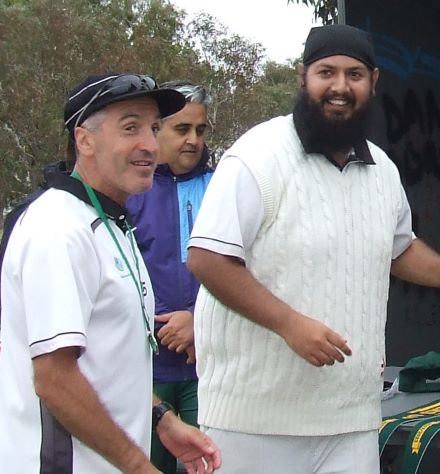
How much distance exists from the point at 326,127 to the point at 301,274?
0.44m

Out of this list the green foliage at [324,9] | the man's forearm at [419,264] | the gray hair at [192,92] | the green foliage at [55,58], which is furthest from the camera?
the green foliage at [55,58]

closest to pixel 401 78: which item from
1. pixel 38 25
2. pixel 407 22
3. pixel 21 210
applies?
pixel 407 22

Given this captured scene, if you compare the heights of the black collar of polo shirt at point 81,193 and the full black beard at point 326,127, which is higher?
the full black beard at point 326,127

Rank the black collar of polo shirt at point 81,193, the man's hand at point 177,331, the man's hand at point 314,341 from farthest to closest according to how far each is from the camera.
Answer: the man's hand at point 177,331 < the man's hand at point 314,341 < the black collar of polo shirt at point 81,193

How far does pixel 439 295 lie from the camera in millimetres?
5457

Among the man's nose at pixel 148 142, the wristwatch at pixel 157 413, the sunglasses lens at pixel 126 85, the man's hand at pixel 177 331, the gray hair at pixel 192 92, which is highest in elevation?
the sunglasses lens at pixel 126 85

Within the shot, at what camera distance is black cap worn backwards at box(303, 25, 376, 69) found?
2805 mm

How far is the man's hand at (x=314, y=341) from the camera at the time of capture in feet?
8.16

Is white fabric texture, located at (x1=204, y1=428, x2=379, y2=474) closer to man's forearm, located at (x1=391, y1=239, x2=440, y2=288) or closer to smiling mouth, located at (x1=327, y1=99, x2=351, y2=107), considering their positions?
man's forearm, located at (x1=391, y1=239, x2=440, y2=288)

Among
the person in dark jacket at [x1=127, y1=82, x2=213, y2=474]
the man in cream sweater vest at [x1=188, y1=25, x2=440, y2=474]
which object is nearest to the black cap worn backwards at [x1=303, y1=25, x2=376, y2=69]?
the man in cream sweater vest at [x1=188, y1=25, x2=440, y2=474]

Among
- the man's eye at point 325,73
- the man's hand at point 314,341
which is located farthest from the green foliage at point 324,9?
the man's hand at point 314,341

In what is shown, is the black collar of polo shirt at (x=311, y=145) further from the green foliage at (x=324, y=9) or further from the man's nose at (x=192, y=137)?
the green foliage at (x=324, y=9)

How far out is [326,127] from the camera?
2781mm

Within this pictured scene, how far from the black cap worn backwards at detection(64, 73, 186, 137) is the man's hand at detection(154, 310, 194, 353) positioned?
1375 mm
